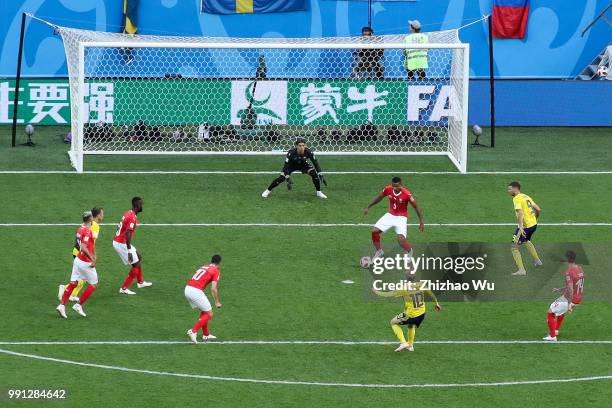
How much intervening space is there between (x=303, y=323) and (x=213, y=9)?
72.0 ft

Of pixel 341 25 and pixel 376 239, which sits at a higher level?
pixel 341 25

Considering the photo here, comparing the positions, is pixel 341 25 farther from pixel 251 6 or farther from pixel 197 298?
pixel 197 298

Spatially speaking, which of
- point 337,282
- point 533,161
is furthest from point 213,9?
point 337,282

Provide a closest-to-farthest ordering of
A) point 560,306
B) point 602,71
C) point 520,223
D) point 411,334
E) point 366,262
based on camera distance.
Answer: point 411,334, point 560,306, point 520,223, point 366,262, point 602,71

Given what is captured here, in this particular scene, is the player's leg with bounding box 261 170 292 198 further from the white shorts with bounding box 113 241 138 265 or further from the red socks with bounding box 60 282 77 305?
the red socks with bounding box 60 282 77 305

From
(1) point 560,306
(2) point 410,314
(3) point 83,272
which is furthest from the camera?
(3) point 83,272

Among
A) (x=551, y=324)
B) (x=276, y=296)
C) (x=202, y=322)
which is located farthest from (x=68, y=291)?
(x=551, y=324)

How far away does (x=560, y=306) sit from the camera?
26.0 metres

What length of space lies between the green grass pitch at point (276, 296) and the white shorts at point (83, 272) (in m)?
0.75

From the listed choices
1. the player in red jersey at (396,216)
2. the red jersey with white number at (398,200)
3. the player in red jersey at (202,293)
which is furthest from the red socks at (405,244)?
the player in red jersey at (202,293)

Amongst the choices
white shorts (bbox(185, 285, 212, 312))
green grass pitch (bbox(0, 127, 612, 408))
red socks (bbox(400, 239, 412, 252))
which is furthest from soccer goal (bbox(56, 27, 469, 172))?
white shorts (bbox(185, 285, 212, 312))

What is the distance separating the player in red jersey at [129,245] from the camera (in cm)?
2834

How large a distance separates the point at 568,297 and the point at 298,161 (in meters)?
11.0

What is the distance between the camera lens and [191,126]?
40844mm
